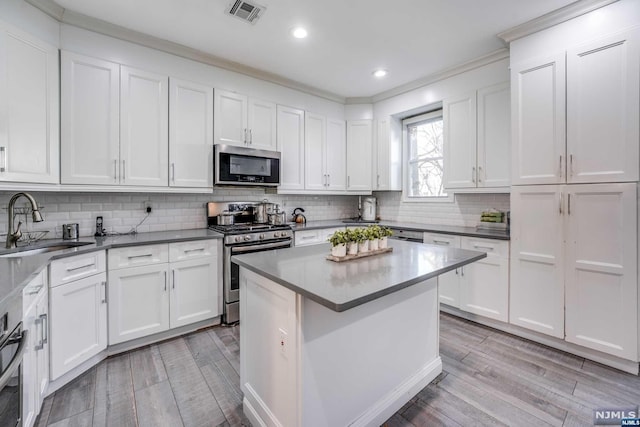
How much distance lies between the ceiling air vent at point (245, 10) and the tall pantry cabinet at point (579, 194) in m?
Answer: 2.31

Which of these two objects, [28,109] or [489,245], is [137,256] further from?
[489,245]

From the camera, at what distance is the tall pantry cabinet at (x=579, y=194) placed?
2088 mm

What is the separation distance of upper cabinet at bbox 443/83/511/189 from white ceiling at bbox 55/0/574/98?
17.7 inches

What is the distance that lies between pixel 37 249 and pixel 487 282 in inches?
150

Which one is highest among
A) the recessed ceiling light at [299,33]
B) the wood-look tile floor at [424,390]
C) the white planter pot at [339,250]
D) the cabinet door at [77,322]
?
the recessed ceiling light at [299,33]

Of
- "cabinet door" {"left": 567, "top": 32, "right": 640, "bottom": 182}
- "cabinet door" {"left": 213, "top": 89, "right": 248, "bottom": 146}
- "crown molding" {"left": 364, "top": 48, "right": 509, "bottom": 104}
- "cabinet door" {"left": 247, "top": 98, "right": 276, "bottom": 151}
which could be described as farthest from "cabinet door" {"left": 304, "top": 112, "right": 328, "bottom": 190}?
"cabinet door" {"left": 567, "top": 32, "right": 640, "bottom": 182}

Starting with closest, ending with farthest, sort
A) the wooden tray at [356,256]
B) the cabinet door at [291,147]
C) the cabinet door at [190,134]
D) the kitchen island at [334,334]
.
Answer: the kitchen island at [334,334]
the wooden tray at [356,256]
the cabinet door at [190,134]
the cabinet door at [291,147]

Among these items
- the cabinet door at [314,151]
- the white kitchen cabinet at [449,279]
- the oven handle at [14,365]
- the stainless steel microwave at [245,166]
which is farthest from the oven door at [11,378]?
the white kitchen cabinet at [449,279]

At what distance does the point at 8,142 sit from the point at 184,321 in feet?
6.10

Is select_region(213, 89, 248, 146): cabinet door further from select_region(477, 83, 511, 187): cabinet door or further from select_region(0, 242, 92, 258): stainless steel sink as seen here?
select_region(477, 83, 511, 187): cabinet door

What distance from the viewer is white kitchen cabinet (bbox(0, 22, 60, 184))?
6.30 feet

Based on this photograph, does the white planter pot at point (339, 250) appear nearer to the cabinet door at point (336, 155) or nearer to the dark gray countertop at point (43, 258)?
the dark gray countertop at point (43, 258)

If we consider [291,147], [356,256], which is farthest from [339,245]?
[291,147]

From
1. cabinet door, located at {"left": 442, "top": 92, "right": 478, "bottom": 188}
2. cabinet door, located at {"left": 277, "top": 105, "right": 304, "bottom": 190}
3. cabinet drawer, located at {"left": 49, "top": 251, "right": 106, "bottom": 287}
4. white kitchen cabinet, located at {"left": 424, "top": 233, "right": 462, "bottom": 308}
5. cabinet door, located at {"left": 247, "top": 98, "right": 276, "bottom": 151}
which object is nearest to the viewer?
cabinet drawer, located at {"left": 49, "top": 251, "right": 106, "bottom": 287}
